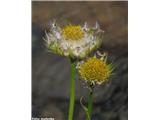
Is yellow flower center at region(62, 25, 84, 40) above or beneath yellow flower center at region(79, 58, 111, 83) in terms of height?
above

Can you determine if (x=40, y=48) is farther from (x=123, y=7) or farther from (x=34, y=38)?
(x=123, y=7)

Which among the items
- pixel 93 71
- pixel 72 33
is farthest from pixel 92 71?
pixel 72 33

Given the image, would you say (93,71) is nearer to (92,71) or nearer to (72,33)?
(92,71)

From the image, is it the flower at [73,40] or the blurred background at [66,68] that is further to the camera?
the blurred background at [66,68]

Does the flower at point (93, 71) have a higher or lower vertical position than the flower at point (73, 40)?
lower

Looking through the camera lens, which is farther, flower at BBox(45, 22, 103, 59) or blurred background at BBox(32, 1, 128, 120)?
blurred background at BBox(32, 1, 128, 120)

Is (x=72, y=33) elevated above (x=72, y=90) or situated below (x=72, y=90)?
above
